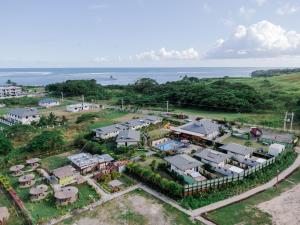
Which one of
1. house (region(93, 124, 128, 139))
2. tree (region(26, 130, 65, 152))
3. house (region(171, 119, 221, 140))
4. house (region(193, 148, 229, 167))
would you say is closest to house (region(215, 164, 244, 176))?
house (region(193, 148, 229, 167))

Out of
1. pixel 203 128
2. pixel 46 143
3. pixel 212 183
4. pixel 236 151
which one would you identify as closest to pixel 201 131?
pixel 203 128

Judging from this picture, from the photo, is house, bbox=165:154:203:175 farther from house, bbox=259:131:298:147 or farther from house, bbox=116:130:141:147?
house, bbox=259:131:298:147

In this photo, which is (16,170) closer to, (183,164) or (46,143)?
(46,143)

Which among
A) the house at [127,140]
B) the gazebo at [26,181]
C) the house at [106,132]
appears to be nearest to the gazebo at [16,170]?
the gazebo at [26,181]

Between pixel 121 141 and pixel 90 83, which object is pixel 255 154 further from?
pixel 90 83

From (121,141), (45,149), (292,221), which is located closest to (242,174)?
(292,221)
